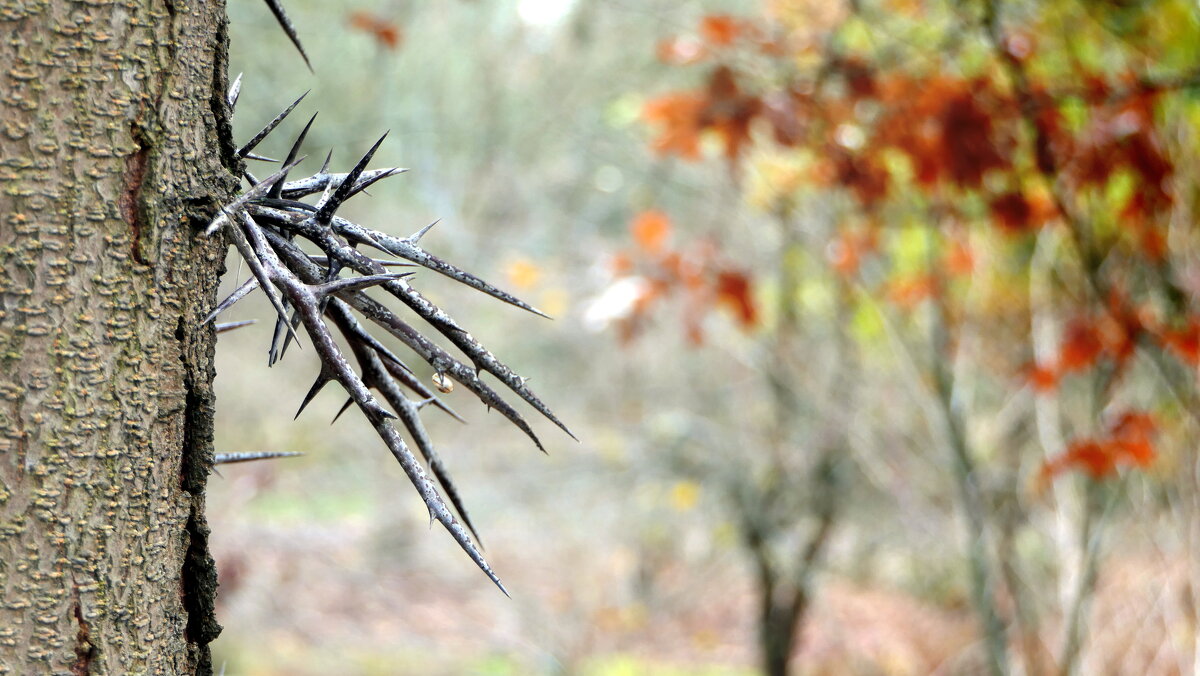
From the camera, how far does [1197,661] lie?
11.3 ft

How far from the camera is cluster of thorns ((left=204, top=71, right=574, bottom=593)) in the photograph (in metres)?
0.71

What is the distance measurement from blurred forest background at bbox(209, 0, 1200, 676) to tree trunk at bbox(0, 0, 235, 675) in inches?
32.6

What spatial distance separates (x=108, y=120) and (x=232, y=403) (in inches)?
424

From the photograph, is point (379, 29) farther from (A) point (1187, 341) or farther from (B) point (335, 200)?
(B) point (335, 200)

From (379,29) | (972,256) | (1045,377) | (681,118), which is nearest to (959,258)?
(972,256)

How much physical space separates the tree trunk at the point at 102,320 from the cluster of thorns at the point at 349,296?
0.05 m

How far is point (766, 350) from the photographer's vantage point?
592 cm

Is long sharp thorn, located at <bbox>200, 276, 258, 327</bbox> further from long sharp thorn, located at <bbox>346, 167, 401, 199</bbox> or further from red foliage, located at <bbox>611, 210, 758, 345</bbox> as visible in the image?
red foliage, located at <bbox>611, 210, 758, 345</bbox>

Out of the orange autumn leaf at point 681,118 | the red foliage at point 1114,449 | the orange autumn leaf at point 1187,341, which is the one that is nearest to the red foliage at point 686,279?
the orange autumn leaf at point 681,118

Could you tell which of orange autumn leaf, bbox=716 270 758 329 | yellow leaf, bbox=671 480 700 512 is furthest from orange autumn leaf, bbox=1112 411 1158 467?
yellow leaf, bbox=671 480 700 512

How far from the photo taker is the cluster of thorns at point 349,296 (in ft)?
2.33

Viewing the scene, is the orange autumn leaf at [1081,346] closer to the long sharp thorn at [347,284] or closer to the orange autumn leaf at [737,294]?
the orange autumn leaf at [737,294]

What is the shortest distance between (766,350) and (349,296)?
17.4 feet

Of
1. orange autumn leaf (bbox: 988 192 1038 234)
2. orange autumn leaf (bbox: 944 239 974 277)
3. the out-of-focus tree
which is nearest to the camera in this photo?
the out-of-focus tree
